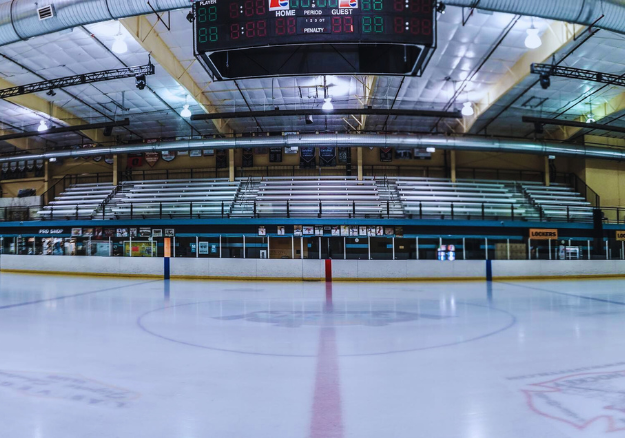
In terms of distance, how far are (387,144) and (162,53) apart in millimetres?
11505

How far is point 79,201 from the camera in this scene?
83.9 ft

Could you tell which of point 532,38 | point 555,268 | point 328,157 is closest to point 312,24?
point 532,38

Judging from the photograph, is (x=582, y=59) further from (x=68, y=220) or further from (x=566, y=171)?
(x=68, y=220)

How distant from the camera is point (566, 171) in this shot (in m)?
27.2

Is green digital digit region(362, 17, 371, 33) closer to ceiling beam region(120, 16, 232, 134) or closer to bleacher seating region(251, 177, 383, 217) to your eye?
ceiling beam region(120, 16, 232, 134)

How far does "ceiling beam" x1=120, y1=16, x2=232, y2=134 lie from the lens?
1318 centimetres

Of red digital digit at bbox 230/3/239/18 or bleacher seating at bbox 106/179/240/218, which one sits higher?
red digital digit at bbox 230/3/239/18

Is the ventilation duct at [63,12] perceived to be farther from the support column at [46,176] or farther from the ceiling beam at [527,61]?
the support column at [46,176]

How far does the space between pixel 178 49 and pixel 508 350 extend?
15116 mm

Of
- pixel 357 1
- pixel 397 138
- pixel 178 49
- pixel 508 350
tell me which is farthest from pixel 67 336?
pixel 397 138

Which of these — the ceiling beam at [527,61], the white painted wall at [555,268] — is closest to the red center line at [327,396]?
the ceiling beam at [527,61]

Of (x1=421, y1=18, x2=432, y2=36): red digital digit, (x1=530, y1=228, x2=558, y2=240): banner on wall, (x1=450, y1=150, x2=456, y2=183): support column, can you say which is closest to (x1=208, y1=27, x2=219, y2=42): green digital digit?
(x1=421, y1=18, x2=432, y2=36): red digital digit

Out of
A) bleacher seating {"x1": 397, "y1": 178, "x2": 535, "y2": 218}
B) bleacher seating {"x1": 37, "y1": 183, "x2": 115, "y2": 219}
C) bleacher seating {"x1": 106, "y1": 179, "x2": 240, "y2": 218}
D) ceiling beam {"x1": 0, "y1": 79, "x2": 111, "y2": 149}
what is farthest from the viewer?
bleacher seating {"x1": 37, "y1": 183, "x2": 115, "y2": 219}

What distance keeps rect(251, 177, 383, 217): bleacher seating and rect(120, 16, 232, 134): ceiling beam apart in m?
5.84
